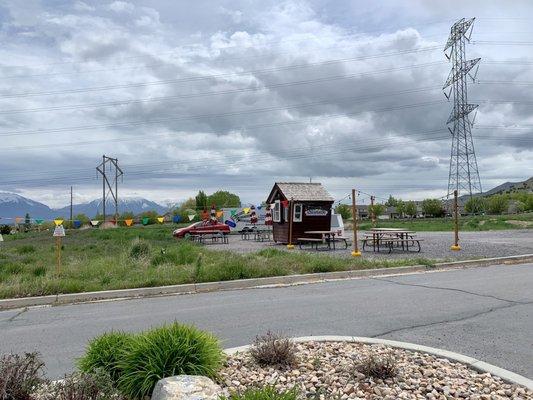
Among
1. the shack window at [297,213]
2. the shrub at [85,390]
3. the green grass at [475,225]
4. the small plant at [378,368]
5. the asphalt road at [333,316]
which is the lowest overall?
the asphalt road at [333,316]

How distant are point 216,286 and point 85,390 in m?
8.33

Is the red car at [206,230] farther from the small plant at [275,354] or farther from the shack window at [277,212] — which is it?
the small plant at [275,354]

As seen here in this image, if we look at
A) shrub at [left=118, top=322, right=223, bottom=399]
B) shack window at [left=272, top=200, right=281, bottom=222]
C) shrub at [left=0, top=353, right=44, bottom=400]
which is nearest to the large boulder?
shrub at [left=118, top=322, right=223, bottom=399]

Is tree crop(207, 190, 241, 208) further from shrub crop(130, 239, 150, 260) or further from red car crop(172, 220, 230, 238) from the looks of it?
shrub crop(130, 239, 150, 260)

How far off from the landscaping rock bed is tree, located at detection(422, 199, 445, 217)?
95507mm

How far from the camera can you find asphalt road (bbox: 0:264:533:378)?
6.39m

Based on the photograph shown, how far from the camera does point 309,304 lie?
9.23m

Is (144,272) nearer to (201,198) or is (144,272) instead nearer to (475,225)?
(475,225)

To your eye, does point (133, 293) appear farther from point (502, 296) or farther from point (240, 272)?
point (502, 296)

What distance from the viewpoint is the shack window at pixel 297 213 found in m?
25.9

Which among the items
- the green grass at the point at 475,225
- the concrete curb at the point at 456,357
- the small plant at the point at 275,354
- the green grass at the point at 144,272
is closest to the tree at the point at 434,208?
the green grass at the point at 475,225

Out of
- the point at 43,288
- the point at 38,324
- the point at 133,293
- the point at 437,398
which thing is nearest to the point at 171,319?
the point at 38,324

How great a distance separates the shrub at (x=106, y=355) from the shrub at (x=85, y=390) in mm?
253

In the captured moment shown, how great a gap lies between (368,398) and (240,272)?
8784 millimetres
